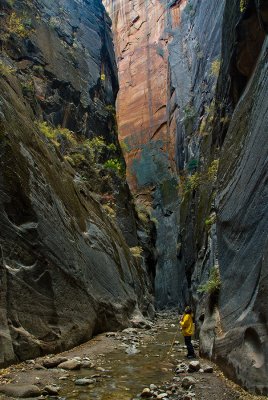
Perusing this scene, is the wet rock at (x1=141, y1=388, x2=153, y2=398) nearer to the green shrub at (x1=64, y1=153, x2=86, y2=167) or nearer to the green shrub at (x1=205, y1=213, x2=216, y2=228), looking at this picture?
the green shrub at (x1=205, y1=213, x2=216, y2=228)

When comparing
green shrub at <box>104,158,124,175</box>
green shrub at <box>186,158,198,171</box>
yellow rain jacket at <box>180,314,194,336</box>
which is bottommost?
yellow rain jacket at <box>180,314,194,336</box>

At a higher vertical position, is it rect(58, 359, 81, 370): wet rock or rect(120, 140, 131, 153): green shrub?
rect(120, 140, 131, 153): green shrub

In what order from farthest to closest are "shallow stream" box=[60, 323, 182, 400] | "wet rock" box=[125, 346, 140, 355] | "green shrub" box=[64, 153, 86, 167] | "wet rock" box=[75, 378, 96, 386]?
"green shrub" box=[64, 153, 86, 167]
"wet rock" box=[125, 346, 140, 355]
"wet rock" box=[75, 378, 96, 386]
"shallow stream" box=[60, 323, 182, 400]

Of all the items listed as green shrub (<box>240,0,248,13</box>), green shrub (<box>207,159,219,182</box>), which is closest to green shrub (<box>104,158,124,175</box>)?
green shrub (<box>207,159,219,182</box>)

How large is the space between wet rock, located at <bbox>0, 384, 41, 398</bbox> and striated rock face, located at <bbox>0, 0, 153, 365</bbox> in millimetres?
1256

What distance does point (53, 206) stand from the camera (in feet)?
35.3

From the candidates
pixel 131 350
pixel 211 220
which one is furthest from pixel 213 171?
pixel 131 350

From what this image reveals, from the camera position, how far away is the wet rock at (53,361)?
295 inches

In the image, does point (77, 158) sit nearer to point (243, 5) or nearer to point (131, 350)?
point (243, 5)

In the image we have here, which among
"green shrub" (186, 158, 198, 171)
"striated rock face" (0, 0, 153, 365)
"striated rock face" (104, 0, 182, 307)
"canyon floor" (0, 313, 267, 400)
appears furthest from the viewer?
"striated rock face" (104, 0, 182, 307)

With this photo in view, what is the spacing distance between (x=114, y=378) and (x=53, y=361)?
1295 mm

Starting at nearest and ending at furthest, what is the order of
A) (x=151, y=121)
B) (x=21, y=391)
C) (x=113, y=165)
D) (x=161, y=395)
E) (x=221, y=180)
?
(x=21, y=391) < (x=161, y=395) < (x=221, y=180) < (x=113, y=165) < (x=151, y=121)

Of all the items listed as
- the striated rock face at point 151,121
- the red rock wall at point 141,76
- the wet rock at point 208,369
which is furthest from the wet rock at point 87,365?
the red rock wall at point 141,76

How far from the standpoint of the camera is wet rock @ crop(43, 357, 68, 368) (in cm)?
749
